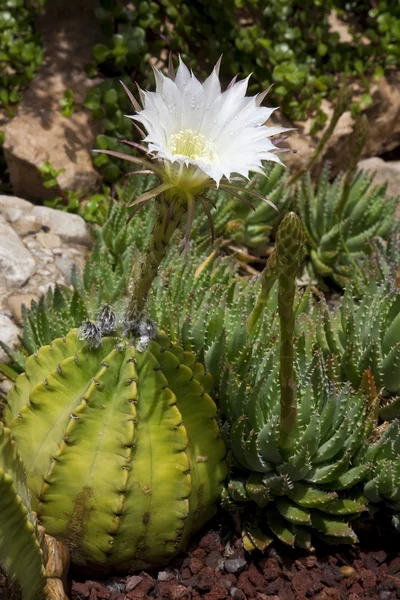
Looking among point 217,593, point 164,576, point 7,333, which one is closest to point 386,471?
point 217,593

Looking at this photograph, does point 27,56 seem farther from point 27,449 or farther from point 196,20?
point 27,449

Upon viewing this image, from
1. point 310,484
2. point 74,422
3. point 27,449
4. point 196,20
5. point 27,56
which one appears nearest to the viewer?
point 74,422

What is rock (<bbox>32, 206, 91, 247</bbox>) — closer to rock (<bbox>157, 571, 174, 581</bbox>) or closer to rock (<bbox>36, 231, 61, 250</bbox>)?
rock (<bbox>36, 231, 61, 250</bbox>)

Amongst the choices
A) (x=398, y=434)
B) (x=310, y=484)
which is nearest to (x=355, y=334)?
(x=398, y=434)

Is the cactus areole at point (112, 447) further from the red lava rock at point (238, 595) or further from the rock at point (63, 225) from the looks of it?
the rock at point (63, 225)

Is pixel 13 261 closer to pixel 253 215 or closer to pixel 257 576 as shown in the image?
pixel 253 215
